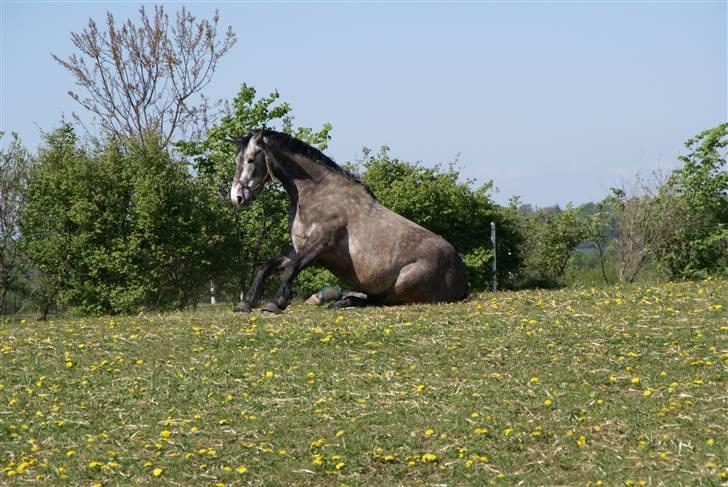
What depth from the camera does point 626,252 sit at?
33.4 meters

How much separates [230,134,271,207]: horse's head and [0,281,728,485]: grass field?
202cm

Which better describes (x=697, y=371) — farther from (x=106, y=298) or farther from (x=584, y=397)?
(x=106, y=298)

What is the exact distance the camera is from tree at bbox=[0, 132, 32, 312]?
97.0 ft

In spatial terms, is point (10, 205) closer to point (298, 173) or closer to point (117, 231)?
point (117, 231)

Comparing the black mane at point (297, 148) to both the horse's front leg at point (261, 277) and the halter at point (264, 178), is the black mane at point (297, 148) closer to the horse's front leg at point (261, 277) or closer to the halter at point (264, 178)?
the halter at point (264, 178)

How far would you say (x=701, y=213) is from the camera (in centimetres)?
2936

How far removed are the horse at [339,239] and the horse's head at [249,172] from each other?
0.02m

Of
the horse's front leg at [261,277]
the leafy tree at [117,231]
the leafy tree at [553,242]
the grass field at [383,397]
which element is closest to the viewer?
the grass field at [383,397]

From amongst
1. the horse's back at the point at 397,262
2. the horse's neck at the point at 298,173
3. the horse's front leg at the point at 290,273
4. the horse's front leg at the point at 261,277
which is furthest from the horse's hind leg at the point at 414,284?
the horse's neck at the point at 298,173

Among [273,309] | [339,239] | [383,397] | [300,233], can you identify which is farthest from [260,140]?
[383,397]

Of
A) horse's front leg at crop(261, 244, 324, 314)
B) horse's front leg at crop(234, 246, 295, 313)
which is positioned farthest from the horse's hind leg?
horse's front leg at crop(234, 246, 295, 313)

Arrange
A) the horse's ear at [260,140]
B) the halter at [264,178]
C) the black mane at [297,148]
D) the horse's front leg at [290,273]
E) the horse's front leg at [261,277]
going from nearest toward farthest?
the horse's front leg at [290,273]
the horse's front leg at [261,277]
the halter at [264,178]
the horse's ear at [260,140]
the black mane at [297,148]

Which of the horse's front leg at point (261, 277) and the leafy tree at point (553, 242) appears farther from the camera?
the leafy tree at point (553, 242)

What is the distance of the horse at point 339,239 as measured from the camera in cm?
1458
